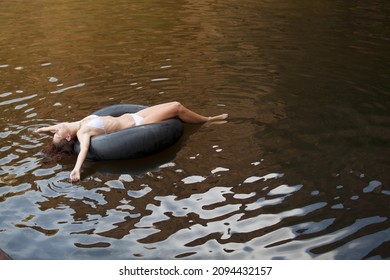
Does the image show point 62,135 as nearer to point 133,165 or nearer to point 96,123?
point 96,123

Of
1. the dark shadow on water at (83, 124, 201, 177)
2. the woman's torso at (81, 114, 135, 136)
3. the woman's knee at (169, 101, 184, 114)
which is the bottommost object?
the dark shadow on water at (83, 124, 201, 177)

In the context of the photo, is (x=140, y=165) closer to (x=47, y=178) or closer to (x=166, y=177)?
(x=166, y=177)

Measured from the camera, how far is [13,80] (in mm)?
10297

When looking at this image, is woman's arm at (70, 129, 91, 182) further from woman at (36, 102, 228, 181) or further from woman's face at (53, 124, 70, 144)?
woman's face at (53, 124, 70, 144)

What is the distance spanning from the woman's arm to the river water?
0.35 feet

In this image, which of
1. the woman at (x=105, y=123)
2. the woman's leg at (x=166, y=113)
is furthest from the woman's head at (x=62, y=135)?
the woman's leg at (x=166, y=113)

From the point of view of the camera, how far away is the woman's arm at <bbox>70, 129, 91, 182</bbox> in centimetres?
642

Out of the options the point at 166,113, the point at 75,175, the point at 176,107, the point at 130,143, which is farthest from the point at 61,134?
the point at 176,107

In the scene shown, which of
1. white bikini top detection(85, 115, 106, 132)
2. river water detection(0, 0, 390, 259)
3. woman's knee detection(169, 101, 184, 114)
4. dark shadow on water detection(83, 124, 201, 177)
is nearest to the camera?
river water detection(0, 0, 390, 259)

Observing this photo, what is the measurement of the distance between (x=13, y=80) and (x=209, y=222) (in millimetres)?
6271

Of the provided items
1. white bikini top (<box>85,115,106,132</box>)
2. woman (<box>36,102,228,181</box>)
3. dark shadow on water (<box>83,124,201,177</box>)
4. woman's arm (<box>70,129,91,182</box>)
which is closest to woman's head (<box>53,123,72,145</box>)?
woman (<box>36,102,228,181</box>)

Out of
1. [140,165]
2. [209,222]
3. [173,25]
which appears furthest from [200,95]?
[173,25]

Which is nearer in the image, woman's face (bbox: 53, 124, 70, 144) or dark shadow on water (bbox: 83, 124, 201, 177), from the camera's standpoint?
dark shadow on water (bbox: 83, 124, 201, 177)

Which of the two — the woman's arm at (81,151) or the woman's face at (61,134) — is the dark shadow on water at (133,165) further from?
the woman's face at (61,134)
